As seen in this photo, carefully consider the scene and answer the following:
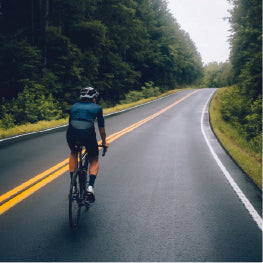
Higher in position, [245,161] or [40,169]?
[40,169]

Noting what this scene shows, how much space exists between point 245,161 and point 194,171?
204 centimetres

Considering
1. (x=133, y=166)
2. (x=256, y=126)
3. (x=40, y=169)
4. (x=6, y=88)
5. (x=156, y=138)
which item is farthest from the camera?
(x=6, y=88)

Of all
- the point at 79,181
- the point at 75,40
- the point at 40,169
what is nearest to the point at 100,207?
the point at 79,181

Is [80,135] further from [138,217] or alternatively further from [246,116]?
[246,116]

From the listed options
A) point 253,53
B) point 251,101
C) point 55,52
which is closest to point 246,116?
point 251,101

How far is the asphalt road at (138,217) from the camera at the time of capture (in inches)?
126

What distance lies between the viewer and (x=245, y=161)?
783 centimetres

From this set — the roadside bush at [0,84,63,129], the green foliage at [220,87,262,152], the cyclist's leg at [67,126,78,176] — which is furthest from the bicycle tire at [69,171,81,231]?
the roadside bush at [0,84,63,129]

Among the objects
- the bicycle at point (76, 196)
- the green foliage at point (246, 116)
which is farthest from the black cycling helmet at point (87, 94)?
the green foliage at point (246, 116)

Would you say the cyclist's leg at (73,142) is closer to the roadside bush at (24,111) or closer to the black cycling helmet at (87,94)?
the black cycling helmet at (87,94)

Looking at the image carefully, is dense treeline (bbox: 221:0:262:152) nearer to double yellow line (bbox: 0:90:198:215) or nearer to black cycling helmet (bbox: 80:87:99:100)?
double yellow line (bbox: 0:90:198:215)

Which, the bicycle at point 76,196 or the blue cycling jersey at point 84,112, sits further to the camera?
the blue cycling jersey at point 84,112

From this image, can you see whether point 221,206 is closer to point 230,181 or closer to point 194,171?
point 230,181

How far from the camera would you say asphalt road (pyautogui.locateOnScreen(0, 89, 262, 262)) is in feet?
10.5
